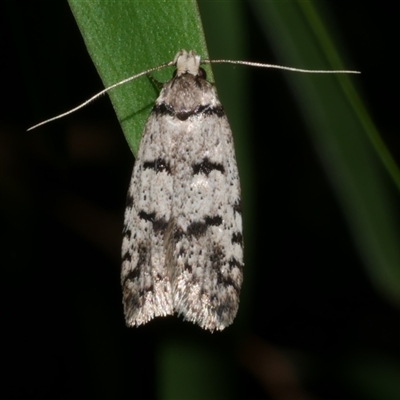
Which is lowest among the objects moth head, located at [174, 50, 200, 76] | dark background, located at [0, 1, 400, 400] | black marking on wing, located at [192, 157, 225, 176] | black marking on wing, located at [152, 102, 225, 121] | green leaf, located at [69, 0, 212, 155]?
dark background, located at [0, 1, 400, 400]

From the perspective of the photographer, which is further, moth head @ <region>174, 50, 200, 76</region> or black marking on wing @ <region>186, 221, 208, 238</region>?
black marking on wing @ <region>186, 221, 208, 238</region>

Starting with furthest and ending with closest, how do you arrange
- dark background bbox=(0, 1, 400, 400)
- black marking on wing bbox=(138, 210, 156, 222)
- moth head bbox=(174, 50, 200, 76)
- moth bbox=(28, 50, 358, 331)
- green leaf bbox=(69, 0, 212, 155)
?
dark background bbox=(0, 1, 400, 400) < black marking on wing bbox=(138, 210, 156, 222) < moth bbox=(28, 50, 358, 331) < moth head bbox=(174, 50, 200, 76) < green leaf bbox=(69, 0, 212, 155)

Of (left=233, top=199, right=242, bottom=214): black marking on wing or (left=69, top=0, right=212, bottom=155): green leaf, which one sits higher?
(left=69, top=0, right=212, bottom=155): green leaf

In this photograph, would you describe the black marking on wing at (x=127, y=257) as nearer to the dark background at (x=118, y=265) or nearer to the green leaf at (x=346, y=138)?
the dark background at (x=118, y=265)

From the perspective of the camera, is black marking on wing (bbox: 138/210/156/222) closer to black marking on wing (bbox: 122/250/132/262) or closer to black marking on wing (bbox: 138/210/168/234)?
black marking on wing (bbox: 138/210/168/234)

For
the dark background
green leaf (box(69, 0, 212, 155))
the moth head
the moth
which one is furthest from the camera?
the dark background

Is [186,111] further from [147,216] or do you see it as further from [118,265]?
[118,265]

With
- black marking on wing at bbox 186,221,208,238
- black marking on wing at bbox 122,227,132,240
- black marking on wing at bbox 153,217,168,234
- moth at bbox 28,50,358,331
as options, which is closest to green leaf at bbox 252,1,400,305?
moth at bbox 28,50,358,331
